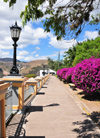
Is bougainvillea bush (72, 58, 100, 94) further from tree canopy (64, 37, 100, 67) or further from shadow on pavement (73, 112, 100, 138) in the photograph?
tree canopy (64, 37, 100, 67)

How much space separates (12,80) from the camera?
6484 millimetres

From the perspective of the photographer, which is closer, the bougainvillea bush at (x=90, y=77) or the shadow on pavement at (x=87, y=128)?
the shadow on pavement at (x=87, y=128)

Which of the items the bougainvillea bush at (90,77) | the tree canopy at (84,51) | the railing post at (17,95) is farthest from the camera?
the tree canopy at (84,51)

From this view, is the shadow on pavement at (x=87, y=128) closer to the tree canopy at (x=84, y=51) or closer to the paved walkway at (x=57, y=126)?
the paved walkway at (x=57, y=126)

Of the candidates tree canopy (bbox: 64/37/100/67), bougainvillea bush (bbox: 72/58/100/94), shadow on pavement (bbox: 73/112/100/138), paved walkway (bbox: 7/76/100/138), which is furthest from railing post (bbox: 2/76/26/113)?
tree canopy (bbox: 64/37/100/67)

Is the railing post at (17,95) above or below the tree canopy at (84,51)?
below

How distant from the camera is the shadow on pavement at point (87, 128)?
4.69 m

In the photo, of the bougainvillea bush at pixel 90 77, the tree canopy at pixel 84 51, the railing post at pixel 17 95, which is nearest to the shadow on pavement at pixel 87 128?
the railing post at pixel 17 95

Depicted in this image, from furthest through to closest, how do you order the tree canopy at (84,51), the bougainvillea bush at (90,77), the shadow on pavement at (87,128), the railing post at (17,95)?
the tree canopy at (84,51), the bougainvillea bush at (90,77), the railing post at (17,95), the shadow on pavement at (87,128)

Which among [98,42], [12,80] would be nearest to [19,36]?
[12,80]

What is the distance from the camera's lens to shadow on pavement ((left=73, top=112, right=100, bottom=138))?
4.69 meters

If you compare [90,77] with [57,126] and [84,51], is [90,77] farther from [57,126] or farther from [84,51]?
[84,51]

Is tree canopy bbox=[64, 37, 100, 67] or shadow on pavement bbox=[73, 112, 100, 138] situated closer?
shadow on pavement bbox=[73, 112, 100, 138]

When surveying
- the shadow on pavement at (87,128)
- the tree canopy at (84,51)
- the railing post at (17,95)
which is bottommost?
Answer: the shadow on pavement at (87,128)
